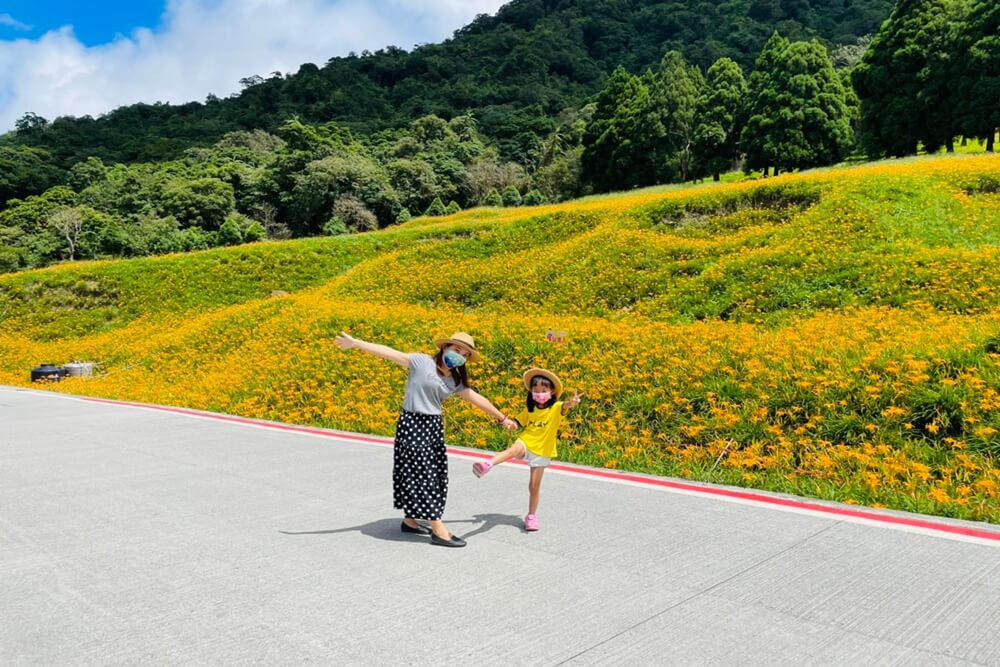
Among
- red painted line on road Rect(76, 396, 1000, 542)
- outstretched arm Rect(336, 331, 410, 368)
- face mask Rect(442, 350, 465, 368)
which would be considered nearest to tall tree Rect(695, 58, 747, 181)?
red painted line on road Rect(76, 396, 1000, 542)

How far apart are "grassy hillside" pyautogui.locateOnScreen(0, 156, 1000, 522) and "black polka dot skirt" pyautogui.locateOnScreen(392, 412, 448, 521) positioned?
280 cm

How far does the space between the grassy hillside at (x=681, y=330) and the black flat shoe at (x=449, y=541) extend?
275cm

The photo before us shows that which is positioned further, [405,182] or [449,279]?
[405,182]

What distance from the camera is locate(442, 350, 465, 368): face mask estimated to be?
4.38m

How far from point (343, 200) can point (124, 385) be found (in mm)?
40757

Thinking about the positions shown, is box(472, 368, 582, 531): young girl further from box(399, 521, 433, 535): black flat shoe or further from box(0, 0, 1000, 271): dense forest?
box(0, 0, 1000, 271): dense forest

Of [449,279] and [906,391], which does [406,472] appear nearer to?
[906,391]

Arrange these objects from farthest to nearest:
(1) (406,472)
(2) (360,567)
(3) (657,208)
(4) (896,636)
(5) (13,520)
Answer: (3) (657,208), (5) (13,520), (1) (406,472), (2) (360,567), (4) (896,636)

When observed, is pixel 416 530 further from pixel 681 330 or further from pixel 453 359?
pixel 681 330

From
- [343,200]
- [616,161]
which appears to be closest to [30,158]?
[343,200]

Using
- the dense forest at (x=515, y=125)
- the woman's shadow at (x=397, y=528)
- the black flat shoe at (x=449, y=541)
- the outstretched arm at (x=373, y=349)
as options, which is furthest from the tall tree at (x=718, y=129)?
the black flat shoe at (x=449, y=541)

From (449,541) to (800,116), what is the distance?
3875cm

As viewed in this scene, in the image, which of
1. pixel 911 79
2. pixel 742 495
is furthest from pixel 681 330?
pixel 911 79

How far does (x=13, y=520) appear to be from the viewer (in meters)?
5.05
